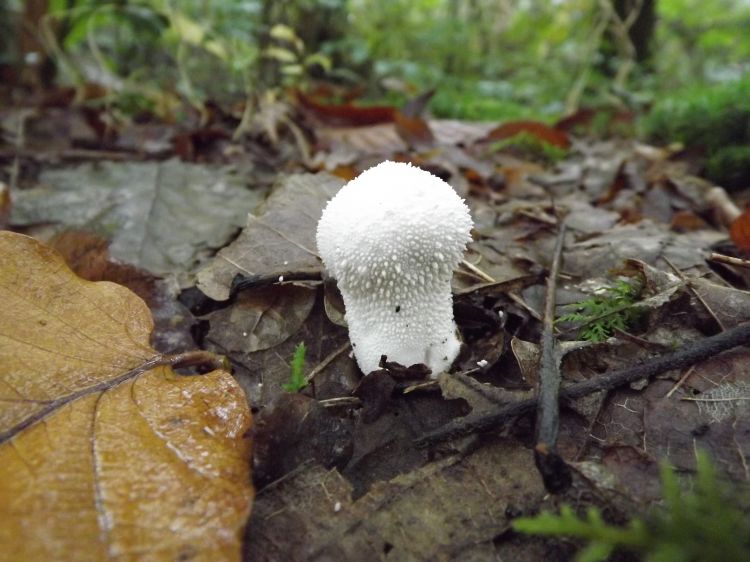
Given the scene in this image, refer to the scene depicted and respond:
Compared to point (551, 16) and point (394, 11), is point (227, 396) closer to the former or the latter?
point (394, 11)

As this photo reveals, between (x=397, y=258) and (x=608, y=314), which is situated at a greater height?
(x=397, y=258)

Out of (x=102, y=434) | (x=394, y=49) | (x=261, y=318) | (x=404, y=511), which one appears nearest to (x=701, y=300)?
(x=404, y=511)

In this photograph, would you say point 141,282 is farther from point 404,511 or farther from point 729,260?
point 729,260

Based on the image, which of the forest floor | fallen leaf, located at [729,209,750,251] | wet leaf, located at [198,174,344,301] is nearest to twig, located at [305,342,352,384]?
the forest floor

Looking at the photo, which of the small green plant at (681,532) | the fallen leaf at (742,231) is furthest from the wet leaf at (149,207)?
the fallen leaf at (742,231)

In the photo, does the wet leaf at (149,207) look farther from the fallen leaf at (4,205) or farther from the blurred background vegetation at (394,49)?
the blurred background vegetation at (394,49)

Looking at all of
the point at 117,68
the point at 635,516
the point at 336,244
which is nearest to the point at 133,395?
the point at 336,244
